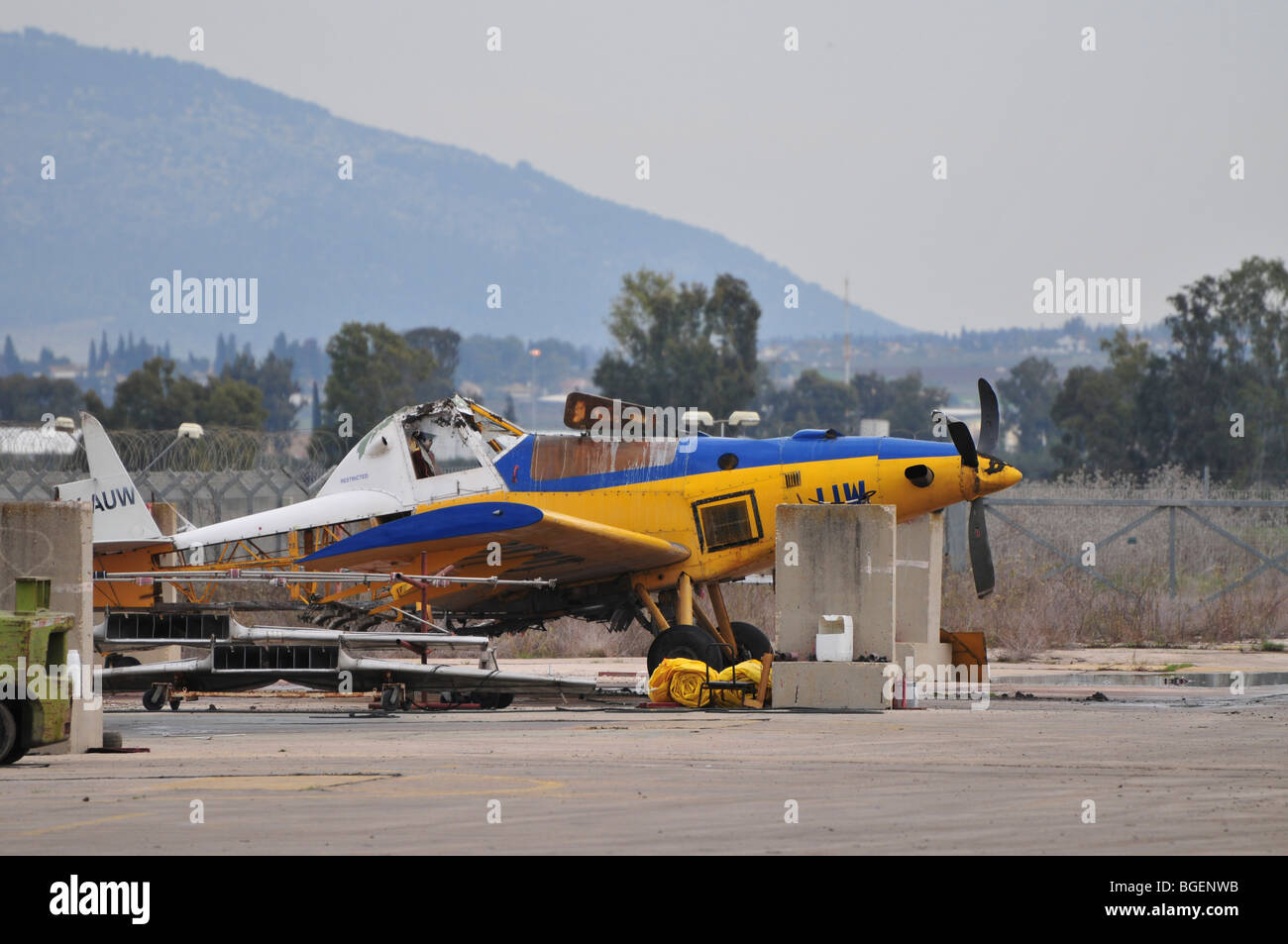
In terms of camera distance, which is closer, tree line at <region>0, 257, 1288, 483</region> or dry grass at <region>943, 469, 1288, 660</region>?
dry grass at <region>943, 469, 1288, 660</region>

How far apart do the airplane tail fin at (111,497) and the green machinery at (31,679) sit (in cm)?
711

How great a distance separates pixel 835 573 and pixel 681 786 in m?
5.64

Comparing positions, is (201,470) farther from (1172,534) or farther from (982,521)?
(1172,534)

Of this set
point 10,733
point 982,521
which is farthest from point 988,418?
point 10,733

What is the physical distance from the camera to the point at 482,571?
17531mm

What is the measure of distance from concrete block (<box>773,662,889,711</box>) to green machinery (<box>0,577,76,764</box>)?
633cm

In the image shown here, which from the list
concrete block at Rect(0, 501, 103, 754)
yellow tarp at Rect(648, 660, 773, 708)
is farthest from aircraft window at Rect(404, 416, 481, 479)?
concrete block at Rect(0, 501, 103, 754)

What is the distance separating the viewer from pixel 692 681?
615 inches

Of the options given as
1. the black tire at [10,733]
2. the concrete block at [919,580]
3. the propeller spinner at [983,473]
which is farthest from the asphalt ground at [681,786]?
the propeller spinner at [983,473]

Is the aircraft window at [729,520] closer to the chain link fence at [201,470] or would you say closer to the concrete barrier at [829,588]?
the concrete barrier at [829,588]

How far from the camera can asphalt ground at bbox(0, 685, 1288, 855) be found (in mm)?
8094

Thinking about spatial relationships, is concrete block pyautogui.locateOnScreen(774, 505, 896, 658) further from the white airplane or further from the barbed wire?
the barbed wire
